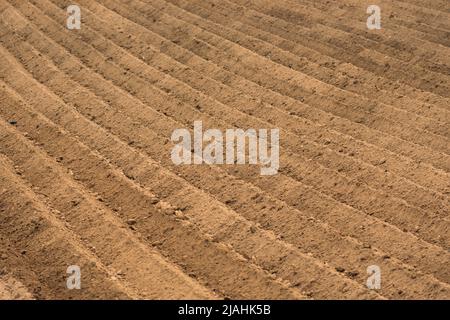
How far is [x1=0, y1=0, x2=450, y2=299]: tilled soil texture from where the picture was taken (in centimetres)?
513

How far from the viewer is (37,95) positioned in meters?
7.64

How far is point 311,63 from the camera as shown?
811cm

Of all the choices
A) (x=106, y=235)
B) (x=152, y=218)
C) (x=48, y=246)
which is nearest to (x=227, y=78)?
(x=152, y=218)

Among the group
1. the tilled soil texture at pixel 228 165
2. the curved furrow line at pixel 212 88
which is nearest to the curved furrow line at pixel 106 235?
the tilled soil texture at pixel 228 165

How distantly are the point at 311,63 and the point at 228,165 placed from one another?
8.36 ft

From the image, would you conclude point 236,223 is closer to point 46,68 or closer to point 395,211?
point 395,211

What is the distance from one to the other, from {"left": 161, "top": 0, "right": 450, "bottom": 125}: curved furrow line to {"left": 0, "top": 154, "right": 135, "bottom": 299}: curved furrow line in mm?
4049

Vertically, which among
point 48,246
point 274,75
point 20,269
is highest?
point 274,75

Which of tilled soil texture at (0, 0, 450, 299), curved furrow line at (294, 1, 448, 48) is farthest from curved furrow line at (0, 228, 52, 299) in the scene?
curved furrow line at (294, 1, 448, 48)

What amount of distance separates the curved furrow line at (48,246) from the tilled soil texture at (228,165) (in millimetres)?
18

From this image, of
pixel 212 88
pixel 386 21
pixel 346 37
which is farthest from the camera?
pixel 386 21

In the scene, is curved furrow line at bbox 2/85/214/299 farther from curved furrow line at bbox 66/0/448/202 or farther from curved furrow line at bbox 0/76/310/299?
curved furrow line at bbox 66/0/448/202

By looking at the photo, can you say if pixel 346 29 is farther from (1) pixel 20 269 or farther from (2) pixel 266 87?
(1) pixel 20 269

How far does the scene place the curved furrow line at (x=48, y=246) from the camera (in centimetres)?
494
